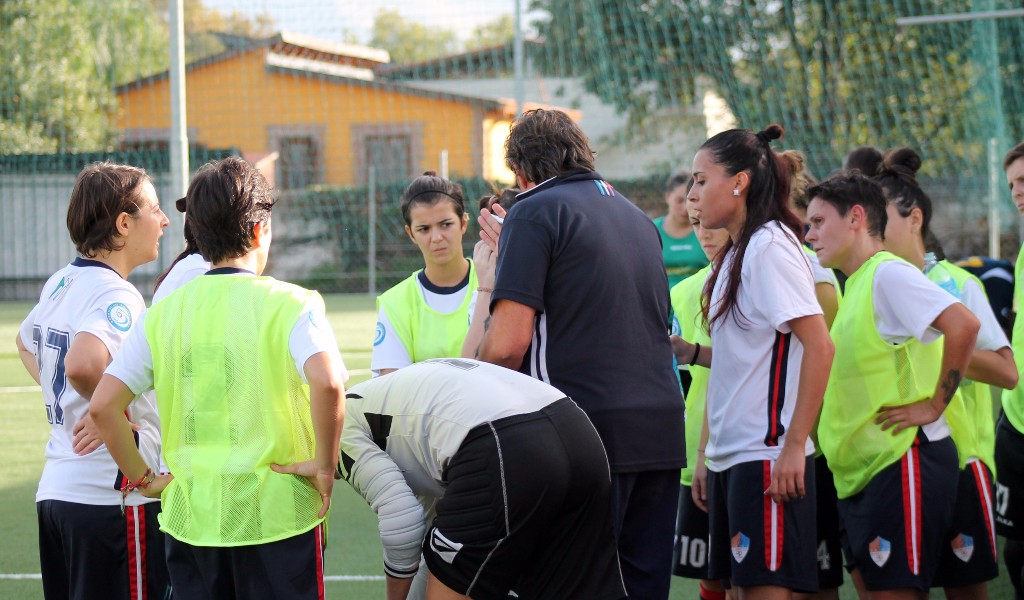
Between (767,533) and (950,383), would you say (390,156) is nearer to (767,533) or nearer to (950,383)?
(950,383)

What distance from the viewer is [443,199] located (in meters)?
4.40

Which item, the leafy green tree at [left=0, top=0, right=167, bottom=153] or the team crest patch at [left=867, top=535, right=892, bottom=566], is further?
the leafy green tree at [left=0, top=0, right=167, bottom=153]

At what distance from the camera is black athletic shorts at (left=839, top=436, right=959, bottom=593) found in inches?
134

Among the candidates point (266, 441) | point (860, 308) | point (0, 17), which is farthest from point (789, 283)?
point (0, 17)

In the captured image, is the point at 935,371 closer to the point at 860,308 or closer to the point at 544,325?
the point at 860,308

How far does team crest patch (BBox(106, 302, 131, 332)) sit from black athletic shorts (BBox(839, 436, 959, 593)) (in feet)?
7.66

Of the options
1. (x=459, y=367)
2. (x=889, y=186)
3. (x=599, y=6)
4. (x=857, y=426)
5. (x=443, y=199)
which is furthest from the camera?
(x=599, y=6)

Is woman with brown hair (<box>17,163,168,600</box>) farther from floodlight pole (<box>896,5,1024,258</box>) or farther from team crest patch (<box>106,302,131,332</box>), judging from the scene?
floodlight pole (<box>896,5,1024,258</box>)

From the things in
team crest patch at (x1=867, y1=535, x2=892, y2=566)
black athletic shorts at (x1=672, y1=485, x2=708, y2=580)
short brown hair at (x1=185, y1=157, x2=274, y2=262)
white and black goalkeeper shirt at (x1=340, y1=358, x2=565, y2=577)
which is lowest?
black athletic shorts at (x1=672, y1=485, x2=708, y2=580)

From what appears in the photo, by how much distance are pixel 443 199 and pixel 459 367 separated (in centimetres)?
162

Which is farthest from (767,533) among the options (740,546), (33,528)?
(33,528)

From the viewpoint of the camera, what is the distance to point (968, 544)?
3658 mm

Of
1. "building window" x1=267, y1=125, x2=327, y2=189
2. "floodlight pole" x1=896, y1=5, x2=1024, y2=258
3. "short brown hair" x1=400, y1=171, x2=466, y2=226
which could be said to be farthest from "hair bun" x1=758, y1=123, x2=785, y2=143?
"building window" x1=267, y1=125, x2=327, y2=189

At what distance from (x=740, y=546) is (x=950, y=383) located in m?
0.87
